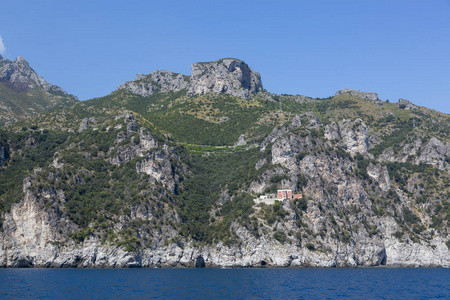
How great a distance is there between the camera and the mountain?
12344cm

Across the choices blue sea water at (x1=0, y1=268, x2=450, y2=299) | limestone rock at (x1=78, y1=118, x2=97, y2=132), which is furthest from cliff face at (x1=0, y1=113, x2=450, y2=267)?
blue sea water at (x1=0, y1=268, x2=450, y2=299)

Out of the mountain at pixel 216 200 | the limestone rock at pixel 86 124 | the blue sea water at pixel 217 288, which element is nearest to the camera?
the blue sea water at pixel 217 288

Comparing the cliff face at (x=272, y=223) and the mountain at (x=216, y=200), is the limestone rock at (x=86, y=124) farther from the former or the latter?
the cliff face at (x=272, y=223)

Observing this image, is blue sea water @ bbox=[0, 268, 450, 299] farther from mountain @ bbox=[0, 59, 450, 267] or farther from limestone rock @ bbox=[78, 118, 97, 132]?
limestone rock @ bbox=[78, 118, 97, 132]

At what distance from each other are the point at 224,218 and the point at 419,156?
303 ft

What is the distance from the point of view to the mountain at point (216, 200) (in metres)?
123

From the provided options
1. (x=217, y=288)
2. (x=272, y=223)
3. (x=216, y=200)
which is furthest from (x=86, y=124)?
(x=217, y=288)

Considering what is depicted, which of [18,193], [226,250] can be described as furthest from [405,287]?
[18,193]

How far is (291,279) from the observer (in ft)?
295

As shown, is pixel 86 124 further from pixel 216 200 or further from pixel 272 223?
pixel 272 223

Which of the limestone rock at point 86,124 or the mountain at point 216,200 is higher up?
the limestone rock at point 86,124

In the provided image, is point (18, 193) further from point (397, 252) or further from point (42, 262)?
point (397, 252)

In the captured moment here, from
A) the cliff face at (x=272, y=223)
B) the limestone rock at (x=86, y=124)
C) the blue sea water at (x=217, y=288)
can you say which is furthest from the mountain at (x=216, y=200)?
the blue sea water at (x=217, y=288)

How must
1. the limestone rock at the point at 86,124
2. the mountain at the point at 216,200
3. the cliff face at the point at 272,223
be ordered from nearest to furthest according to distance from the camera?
the cliff face at the point at 272,223
the mountain at the point at 216,200
the limestone rock at the point at 86,124
